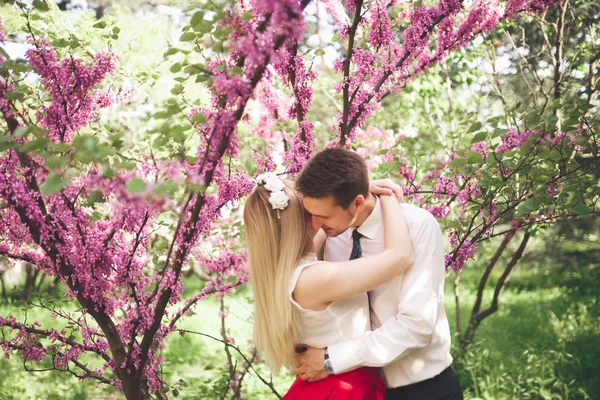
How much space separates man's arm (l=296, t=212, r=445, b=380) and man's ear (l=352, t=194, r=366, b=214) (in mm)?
227

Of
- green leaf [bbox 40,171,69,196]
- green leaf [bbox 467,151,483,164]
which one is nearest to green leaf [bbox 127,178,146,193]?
green leaf [bbox 40,171,69,196]

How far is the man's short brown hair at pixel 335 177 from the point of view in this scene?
6.14 ft

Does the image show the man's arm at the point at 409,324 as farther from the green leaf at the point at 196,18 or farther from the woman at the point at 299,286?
the green leaf at the point at 196,18

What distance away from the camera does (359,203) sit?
199 cm

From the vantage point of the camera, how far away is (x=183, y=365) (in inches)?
228

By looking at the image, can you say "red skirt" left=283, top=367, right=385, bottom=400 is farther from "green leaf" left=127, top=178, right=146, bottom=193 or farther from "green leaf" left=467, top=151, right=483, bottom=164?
"green leaf" left=467, top=151, right=483, bottom=164

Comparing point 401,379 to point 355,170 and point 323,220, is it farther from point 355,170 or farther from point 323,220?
point 355,170

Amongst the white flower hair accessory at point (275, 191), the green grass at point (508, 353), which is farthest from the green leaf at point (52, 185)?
the green grass at point (508, 353)

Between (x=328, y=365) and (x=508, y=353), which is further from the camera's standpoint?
(x=508, y=353)

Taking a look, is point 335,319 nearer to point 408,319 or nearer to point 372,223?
point 408,319

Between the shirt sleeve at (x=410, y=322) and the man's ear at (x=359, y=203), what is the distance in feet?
0.70

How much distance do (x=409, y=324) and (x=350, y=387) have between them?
340 mm

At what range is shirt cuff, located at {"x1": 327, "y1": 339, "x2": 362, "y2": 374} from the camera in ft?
6.21

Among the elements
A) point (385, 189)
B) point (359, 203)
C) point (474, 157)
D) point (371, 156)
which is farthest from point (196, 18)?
point (371, 156)
